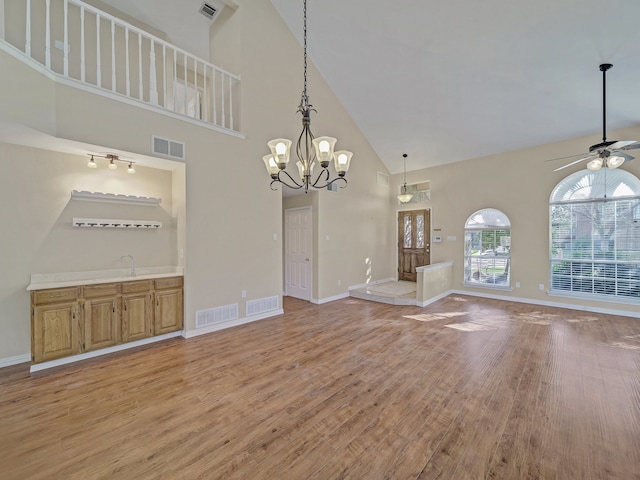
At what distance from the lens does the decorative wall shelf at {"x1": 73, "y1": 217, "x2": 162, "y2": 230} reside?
354 centimetres

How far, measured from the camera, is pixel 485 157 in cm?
660

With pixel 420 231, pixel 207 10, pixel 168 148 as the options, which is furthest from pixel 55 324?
pixel 420 231

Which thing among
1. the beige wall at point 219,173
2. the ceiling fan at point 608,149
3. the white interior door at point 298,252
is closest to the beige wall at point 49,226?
the beige wall at point 219,173

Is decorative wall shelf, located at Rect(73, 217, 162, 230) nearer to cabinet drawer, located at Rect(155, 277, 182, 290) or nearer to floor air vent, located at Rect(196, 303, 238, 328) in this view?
cabinet drawer, located at Rect(155, 277, 182, 290)

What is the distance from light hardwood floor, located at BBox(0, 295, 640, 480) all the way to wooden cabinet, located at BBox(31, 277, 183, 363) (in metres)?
0.27

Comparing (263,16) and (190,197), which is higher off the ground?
(263,16)

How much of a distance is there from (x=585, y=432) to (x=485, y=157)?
6.10 meters

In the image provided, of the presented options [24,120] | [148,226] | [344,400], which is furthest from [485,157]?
[24,120]

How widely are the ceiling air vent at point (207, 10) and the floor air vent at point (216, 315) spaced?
17.7 ft

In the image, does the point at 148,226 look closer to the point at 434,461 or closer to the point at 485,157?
the point at 434,461

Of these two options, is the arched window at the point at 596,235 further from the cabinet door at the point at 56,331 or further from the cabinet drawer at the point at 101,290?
the cabinet door at the point at 56,331

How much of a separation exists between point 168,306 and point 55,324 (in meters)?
1.17

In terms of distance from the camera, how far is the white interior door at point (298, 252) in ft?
20.6

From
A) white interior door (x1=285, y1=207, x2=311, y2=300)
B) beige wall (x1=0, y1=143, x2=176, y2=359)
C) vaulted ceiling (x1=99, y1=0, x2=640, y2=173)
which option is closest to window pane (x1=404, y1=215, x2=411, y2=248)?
vaulted ceiling (x1=99, y1=0, x2=640, y2=173)
